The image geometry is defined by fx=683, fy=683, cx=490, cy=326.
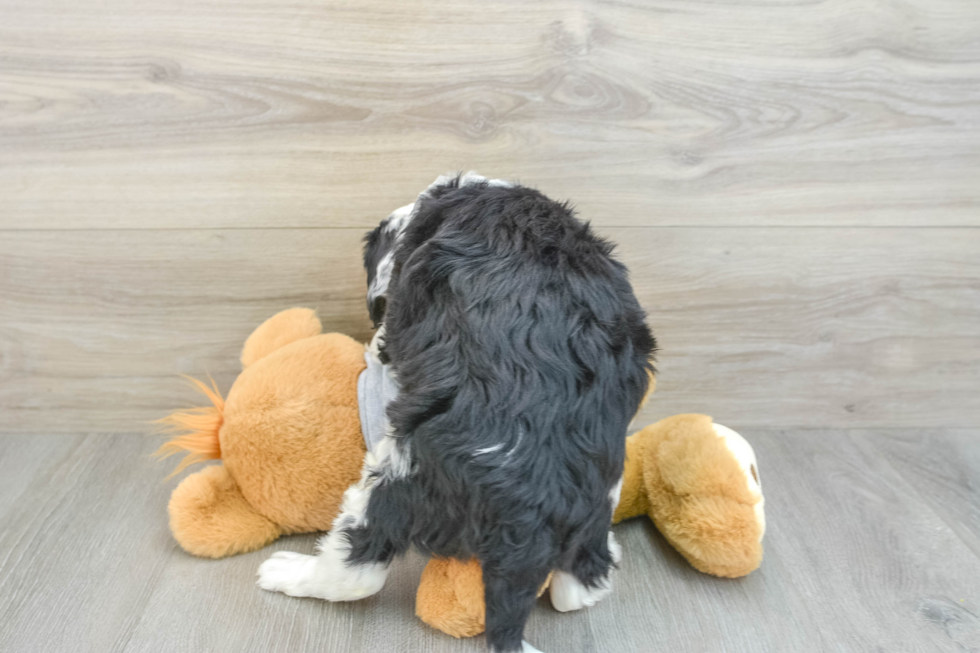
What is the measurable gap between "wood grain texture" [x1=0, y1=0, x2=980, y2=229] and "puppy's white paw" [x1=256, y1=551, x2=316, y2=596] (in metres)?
0.46

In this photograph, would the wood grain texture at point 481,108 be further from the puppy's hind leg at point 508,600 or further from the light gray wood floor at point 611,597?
the puppy's hind leg at point 508,600

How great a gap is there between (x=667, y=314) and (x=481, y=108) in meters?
0.41

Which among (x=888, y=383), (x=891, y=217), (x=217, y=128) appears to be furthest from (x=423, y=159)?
(x=888, y=383)

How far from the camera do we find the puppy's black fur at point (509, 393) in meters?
0.61

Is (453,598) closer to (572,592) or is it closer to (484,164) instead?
(572,592)

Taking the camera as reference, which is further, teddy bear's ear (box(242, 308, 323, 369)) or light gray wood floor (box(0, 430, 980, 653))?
teddy bear's ear (box(242, 308, 323, 369))

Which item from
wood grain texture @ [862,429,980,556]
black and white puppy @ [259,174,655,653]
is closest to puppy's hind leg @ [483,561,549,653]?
black and white puppy @ [259,174,655,653]

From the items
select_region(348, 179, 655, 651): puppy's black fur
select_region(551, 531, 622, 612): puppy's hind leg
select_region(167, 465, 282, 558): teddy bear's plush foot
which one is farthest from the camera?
select_region(167, 465, 282, 558): teddy bear's plush foot

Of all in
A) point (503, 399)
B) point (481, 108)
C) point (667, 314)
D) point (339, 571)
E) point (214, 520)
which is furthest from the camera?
point (667, 314)

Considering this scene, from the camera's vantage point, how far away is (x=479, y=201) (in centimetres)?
69

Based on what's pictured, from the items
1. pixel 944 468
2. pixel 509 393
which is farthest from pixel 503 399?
pixel 944 468

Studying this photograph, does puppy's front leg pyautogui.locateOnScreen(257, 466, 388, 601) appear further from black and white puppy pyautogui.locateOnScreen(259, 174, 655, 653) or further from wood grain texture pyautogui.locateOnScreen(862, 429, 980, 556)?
wood grain texture pyautogui.locateOnScreen(862, 429, 980, 556)

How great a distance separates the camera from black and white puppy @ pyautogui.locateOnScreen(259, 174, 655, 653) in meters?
0.61

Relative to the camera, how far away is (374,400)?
2.50 ft
